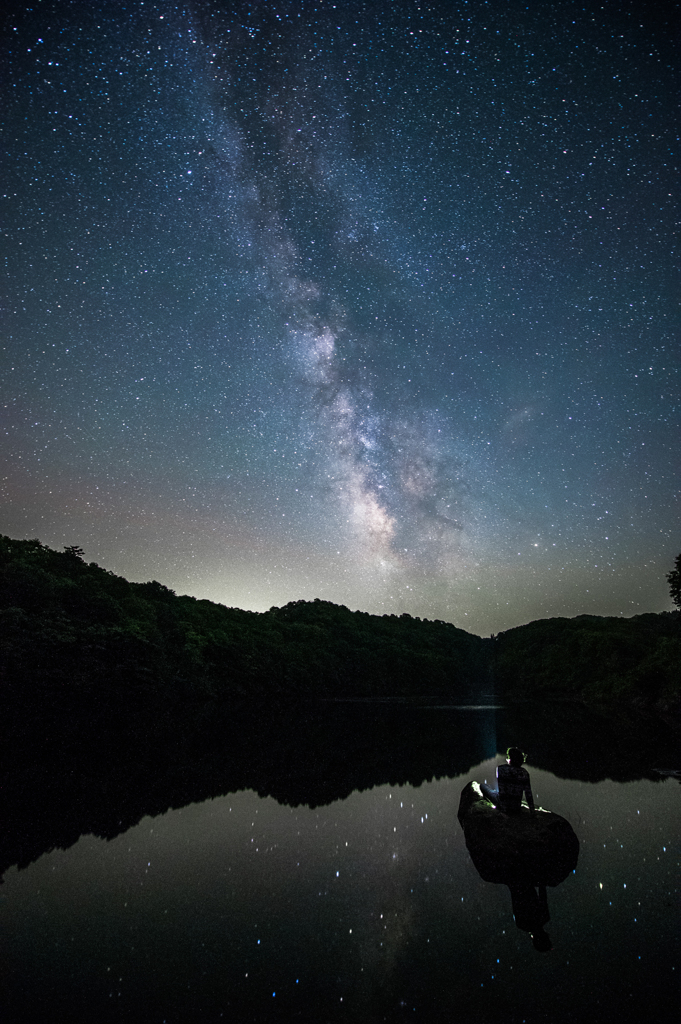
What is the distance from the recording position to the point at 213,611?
73.3 metres

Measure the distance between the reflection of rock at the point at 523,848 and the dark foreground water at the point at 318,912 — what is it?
264 millimetres

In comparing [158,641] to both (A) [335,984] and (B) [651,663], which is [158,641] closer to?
(A) [335,984]

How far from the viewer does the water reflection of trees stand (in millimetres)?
10844

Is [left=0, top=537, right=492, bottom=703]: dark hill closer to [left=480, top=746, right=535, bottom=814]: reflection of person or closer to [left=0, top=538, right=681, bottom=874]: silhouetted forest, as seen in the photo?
[left=0, top=538, right=681, bottom=874]: silhouetted forest

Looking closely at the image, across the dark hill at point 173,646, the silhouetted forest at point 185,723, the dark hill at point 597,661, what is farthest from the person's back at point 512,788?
the dark hill at point 597,661

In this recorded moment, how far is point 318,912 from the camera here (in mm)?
6840

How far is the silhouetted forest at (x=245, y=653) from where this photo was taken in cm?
3155

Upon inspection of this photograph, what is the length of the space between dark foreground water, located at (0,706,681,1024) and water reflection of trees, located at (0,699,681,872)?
0.19 m

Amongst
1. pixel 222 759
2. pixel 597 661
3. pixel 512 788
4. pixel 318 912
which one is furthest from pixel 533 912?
pixel 597 661

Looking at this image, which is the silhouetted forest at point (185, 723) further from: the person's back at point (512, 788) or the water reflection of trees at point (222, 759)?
the person's back at point (512, 788)

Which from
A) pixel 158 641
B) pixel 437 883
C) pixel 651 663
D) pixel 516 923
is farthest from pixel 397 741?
pixel 651 663

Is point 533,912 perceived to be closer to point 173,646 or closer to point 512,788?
point 512,788

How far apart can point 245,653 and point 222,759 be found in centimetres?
4748

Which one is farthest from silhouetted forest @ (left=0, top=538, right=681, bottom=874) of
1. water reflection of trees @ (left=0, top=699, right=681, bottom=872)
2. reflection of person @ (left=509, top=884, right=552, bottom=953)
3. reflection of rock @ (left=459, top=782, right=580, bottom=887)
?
reflection of person @ (left=509, top=884, right=552, bottom=953)
